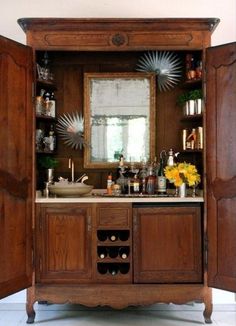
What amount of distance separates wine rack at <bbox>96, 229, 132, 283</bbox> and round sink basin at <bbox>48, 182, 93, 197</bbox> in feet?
1.15

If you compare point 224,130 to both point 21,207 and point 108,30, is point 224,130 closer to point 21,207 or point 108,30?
point 108,30

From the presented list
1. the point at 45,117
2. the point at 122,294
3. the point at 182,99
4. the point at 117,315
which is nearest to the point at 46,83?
the point at 45,117

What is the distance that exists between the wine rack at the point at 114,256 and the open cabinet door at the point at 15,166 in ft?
1.81

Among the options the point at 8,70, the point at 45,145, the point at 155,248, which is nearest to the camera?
the point at 8,70

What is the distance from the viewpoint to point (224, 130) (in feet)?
9.02

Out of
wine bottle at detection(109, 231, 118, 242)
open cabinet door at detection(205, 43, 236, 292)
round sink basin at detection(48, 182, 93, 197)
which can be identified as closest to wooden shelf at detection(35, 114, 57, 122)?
round sink basin at detection(48, 182, 93, 197)

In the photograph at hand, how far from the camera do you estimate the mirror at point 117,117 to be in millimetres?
3332

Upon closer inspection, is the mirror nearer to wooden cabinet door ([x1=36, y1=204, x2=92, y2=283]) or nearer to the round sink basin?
the round sink basin

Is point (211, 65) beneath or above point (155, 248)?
above

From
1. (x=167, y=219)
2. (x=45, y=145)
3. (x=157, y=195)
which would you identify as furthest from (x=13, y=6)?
(x=167, y=219)

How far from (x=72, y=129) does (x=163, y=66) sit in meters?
1.01

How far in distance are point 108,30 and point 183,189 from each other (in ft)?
4.59

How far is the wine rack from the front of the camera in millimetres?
2840

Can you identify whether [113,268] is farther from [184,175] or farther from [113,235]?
[184,175]
